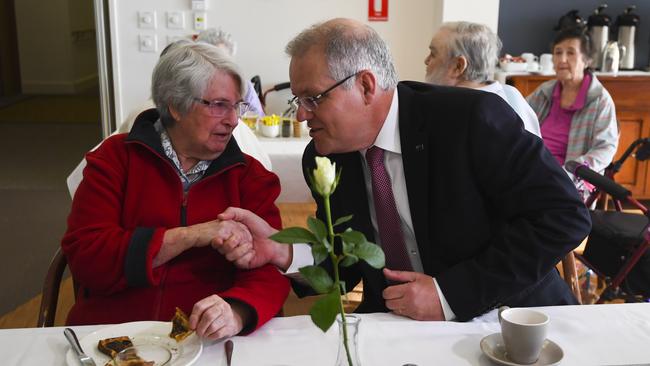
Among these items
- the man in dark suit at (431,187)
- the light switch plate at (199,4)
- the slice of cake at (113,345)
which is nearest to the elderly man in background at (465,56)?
the man in dark suit at (431,187)

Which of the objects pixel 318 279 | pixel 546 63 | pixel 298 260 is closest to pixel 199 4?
pixel 546 63

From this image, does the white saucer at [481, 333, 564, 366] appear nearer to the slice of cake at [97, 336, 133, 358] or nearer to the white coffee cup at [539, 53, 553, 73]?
the slice of cake at [97, 336, 133, 358]

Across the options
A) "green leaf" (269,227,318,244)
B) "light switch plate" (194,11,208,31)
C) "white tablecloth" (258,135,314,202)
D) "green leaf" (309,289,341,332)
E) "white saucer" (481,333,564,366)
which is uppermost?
"light switch plate" (194,11,208,31)

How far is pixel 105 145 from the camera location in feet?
6.05

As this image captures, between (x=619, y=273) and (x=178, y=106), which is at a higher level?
(x=178, y=106)

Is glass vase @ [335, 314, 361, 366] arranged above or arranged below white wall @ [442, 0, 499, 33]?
below

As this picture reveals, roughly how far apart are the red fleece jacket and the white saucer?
0.53 m

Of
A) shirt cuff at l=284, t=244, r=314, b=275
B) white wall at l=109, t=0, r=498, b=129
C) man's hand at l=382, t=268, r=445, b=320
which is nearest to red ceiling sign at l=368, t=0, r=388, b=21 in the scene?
white wall at l=109, t=0, r=498, b=129

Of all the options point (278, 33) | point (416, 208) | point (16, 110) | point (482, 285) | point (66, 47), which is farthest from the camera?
point (66, 47)

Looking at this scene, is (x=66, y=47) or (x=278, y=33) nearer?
(x=278, y=33)

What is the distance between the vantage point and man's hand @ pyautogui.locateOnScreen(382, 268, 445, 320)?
4.83ft

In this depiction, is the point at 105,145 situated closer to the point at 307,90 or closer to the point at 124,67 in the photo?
the point at 307,90

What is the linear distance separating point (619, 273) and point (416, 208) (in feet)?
5.18

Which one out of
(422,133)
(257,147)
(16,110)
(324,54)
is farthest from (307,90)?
(16,110)
